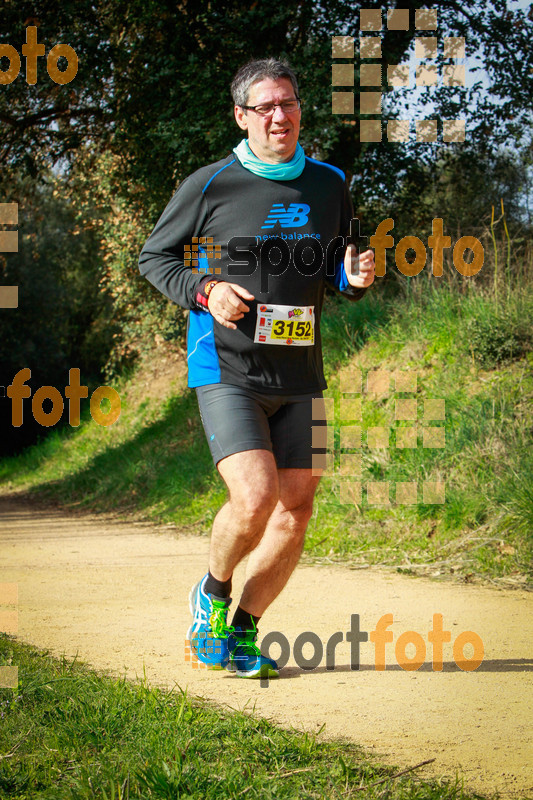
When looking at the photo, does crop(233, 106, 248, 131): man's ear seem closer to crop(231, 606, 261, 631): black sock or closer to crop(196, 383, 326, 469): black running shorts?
crop(196, 383, 326, 469): black running shorts

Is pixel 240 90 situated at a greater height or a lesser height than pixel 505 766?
greater

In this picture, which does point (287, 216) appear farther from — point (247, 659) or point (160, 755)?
point (160, 755)

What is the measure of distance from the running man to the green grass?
706 millimetres

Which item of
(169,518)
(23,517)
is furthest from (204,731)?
(23,517)

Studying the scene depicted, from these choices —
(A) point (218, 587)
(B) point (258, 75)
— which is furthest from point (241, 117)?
(A) point (218, 587)

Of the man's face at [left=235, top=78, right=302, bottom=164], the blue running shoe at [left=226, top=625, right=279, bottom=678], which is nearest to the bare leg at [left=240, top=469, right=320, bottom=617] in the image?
the blue running shoe at [left=226, top=625, right=279, bottom=678]

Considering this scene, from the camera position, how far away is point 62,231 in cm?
2464

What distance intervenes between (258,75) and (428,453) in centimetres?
415

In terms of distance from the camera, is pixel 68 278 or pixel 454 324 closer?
pixel 454 324

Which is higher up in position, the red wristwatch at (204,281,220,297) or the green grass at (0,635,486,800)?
the red wristwatch at (204,281,220,297)

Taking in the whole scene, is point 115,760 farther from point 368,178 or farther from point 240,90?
point 368,178

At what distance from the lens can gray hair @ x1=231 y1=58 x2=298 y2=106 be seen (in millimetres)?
3847

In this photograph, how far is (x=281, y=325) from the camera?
3.70 metres

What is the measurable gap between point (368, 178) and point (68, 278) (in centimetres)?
1392
